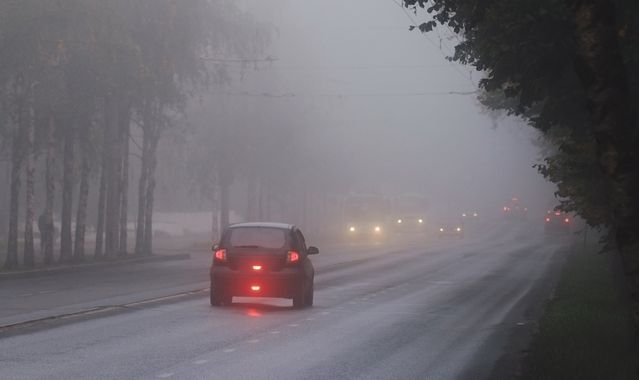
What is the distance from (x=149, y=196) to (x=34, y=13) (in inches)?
618

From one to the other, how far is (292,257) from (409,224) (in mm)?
89744

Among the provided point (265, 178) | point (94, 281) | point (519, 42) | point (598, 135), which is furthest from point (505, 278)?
point (265, 178)

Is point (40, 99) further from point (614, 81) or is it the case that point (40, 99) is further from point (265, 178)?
point (265, 178)

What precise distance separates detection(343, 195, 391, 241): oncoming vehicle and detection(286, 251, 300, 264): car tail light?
67.1 meters

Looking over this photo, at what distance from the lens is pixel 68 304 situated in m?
24.2

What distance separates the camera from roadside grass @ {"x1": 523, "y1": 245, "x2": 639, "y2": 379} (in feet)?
42.9

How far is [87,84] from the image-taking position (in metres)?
39.6

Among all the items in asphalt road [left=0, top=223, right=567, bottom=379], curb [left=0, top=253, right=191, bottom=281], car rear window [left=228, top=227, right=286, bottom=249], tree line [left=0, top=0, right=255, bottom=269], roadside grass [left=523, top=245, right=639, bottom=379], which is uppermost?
tree line [left=0, top=0, right=255, bottom=269]

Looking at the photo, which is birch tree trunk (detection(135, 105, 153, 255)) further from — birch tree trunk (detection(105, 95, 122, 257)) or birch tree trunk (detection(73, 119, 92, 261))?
birch tree trunk (detection(73, 119, 92, 261))

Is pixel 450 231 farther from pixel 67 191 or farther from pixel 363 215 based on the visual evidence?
pixel 67 191

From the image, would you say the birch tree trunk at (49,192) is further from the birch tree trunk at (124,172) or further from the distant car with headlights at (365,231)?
the distant car with headlights at (365,231)

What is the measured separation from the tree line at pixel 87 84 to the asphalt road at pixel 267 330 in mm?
5125

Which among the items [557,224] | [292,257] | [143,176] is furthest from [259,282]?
[557,224]

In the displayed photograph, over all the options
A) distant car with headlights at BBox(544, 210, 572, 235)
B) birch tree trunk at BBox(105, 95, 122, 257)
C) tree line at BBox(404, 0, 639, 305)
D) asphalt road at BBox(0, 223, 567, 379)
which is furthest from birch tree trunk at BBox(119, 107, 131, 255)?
distant car with headlights at BBox(544, 210, 572, 235)
